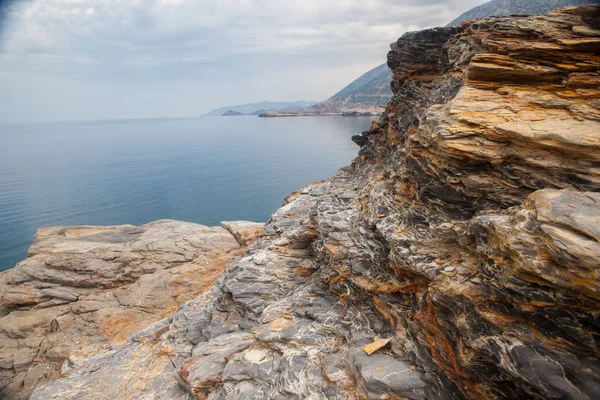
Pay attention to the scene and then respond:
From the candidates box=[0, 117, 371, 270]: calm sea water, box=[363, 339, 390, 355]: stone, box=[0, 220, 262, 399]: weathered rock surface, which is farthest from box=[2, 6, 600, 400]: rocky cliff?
box=[0, 117, 371, 270]: calm sea water

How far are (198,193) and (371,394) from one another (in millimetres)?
78957

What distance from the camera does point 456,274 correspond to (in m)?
10.6

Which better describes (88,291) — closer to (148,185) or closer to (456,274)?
(456,274)

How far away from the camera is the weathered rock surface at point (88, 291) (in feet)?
87.6

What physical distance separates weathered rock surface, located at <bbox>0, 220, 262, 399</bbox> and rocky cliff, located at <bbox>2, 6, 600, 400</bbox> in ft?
25.8

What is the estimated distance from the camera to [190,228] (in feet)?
140

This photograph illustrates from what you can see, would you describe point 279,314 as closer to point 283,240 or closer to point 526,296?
point 283,240

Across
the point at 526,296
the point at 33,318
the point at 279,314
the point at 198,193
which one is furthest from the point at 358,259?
the point at 198,193

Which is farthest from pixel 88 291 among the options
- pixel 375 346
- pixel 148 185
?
pixel 148 185

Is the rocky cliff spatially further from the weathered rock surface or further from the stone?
the weathered rock surface

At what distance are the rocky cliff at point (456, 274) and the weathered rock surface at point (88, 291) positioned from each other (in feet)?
25.8

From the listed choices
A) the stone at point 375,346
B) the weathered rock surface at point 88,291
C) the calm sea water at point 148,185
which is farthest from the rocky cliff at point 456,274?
the calm sea water at point 148,185

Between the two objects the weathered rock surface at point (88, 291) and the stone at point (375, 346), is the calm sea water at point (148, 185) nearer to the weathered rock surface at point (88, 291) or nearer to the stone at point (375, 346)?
the weathered rock surface at point (88, 291)

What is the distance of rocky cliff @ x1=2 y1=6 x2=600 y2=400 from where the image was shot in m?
7.83
